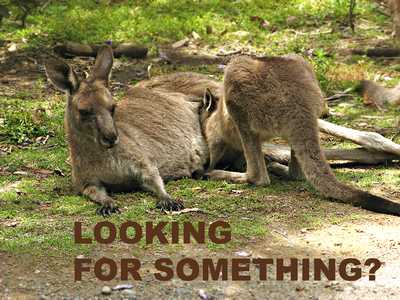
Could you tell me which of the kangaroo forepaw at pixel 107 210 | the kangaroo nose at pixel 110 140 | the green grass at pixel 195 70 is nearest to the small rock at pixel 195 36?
the green grass at pixel 195 70

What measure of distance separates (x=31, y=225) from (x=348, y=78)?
16.1 feet

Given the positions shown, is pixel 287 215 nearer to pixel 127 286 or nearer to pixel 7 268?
pixel 127 286

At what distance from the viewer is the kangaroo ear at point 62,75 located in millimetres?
5809

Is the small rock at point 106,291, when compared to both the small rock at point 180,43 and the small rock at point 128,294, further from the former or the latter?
the small rock at point 180,43

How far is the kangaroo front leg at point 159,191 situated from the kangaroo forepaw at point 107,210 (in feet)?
0.97

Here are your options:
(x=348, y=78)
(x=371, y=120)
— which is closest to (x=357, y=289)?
(x=371, y=120)

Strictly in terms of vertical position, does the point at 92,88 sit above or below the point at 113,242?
above

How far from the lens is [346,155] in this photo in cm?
657

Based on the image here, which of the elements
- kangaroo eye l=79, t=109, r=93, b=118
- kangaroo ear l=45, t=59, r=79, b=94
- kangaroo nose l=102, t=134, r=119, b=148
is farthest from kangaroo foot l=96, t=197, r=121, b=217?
kangaroo ear l=45, t=59, r=79, b=94

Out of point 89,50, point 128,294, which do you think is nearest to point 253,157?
point 128,294

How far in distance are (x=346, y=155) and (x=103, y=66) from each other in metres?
2.14

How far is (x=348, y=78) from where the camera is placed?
902cm

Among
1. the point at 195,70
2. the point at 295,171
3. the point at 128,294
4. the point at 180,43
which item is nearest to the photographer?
the point at 128,294

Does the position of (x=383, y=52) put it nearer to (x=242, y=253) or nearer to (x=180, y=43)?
(x=180, y=43)
